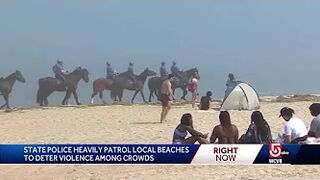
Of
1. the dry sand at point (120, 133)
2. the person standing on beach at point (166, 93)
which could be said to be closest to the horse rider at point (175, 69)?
the dry sand at point (120, 133)

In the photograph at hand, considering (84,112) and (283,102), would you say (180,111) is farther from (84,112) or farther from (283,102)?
(283,102)

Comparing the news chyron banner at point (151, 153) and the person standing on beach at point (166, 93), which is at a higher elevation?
the person standing on beach at point (166, 93)

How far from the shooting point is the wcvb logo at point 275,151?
9.49 metres

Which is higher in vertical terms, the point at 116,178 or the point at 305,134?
the point at 305,134

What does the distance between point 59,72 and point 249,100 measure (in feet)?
39.7

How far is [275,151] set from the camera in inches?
375

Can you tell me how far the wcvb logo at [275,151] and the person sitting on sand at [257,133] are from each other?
45.6 inches

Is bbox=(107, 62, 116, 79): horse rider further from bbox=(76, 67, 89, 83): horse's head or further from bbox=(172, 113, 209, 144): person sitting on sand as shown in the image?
bbox=(172, 113, 209, 144): person sitting on sand

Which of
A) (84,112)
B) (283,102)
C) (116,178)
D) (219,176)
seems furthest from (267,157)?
(283,102)

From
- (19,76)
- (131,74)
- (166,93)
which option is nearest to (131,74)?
(131,74)

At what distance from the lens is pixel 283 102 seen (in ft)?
99.8

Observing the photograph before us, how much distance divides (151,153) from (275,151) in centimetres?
178

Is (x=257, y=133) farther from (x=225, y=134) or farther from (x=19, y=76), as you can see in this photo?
(x=19, y=76)

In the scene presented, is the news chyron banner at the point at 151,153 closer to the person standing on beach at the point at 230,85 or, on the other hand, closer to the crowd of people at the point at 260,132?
the crowd of people at the point at 260,132
